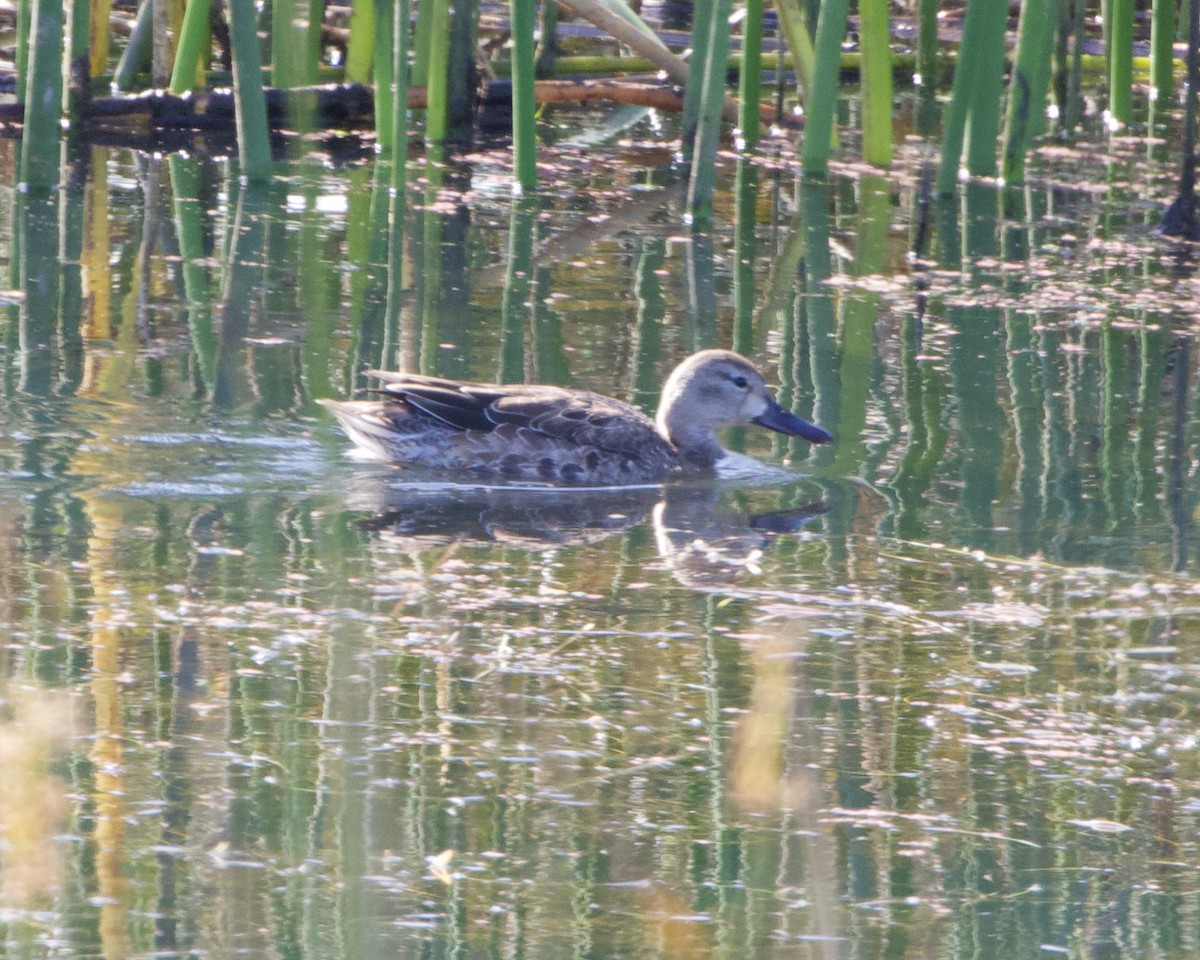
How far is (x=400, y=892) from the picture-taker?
3.83 metres

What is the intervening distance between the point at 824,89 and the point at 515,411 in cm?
418

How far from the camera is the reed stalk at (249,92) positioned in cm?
970

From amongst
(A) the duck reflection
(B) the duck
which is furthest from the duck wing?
(A) the duck reflection

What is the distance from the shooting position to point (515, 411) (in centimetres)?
709

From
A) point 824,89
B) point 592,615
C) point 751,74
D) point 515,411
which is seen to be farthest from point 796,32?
point 592,615

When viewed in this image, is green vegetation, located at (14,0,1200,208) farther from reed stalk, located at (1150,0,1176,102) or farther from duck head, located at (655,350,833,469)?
duck head, located at (655,350,833,469)

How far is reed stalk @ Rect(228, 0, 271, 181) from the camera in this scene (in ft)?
31.8

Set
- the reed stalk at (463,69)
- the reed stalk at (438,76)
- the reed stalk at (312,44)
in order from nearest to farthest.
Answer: the reed stalk at (438,76) < the reed stalk at (463,69) < the reed stalk at (312,44)

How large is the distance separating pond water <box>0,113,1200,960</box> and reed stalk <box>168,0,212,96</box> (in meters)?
1.22

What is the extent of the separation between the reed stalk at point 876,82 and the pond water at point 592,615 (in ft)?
4.48

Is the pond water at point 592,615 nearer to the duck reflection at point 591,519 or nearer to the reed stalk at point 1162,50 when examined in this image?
the duck reflection at point 591,519

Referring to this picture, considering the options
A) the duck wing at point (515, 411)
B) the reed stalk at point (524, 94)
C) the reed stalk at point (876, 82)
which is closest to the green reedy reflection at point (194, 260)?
the duck wing at point (515, 411)

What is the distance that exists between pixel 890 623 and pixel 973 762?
0.95 metres

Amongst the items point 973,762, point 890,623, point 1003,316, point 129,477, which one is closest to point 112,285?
point 129,477
